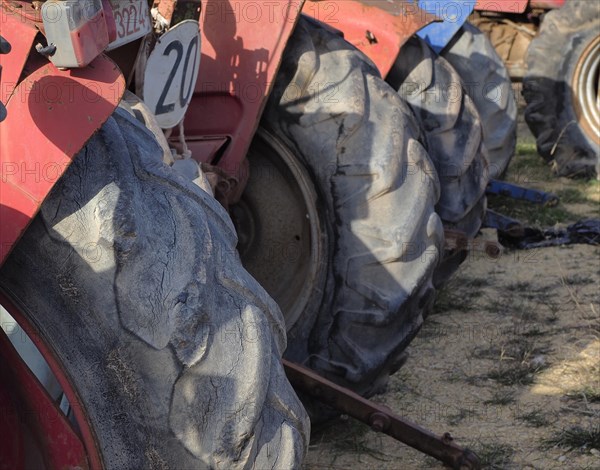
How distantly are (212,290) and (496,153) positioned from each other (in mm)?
4915

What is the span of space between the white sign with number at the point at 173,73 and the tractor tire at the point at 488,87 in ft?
10.5

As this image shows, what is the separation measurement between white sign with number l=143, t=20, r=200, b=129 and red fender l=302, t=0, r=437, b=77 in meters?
1.02

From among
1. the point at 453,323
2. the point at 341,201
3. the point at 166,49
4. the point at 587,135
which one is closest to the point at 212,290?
the point at 166,49

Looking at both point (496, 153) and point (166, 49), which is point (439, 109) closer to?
point (166, 49)

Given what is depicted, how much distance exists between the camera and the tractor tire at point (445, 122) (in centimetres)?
420

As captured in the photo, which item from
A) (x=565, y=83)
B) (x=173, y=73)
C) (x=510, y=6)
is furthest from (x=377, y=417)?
(x=510, y=6)

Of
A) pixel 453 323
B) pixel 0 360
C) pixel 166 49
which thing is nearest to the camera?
pixel 0 360

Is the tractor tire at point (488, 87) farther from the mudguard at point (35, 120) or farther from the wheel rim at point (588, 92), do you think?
the mudguard at point (35, 120)

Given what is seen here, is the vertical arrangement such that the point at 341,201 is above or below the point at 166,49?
below

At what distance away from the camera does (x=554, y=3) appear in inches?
307

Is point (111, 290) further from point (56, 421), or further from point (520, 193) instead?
point (520, 193)

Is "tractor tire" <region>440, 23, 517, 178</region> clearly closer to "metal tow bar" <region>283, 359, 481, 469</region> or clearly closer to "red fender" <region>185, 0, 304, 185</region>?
"red fender" <region>185, 0, 304, 185</region>

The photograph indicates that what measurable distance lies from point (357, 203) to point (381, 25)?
930 millimetres

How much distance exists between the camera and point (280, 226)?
141 inches
